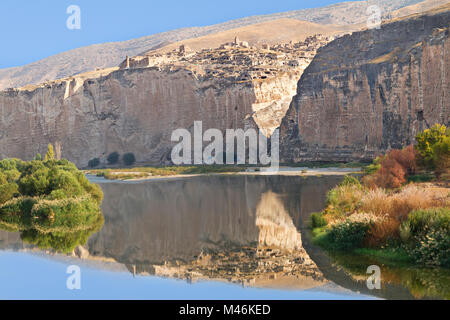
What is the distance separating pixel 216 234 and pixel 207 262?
4352mm

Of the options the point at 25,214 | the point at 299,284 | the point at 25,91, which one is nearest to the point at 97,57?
the point at 25,91

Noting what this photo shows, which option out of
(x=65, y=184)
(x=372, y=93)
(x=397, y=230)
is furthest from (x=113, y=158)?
(x=397, y=230)

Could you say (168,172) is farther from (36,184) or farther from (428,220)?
(428,220)

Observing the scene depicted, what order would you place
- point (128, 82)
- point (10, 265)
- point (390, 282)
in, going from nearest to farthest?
point (390, 282) < point (10, 265) < point (128, 82)

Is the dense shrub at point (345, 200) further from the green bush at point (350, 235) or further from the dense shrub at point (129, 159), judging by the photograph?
the dense shrub at point (129, 159)

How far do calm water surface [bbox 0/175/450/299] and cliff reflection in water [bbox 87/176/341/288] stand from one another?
1.3 inches

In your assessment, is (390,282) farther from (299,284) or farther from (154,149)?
(154,149)

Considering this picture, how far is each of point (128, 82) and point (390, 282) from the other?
64251mm

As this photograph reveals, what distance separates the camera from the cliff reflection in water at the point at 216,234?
1463cm

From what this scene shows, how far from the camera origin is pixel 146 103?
7275 cm

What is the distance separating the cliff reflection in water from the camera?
48.0ft

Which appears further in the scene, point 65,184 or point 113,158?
point 113,158

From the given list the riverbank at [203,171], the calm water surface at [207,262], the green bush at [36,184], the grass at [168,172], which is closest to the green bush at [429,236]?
the calm water surface at [207,262]
